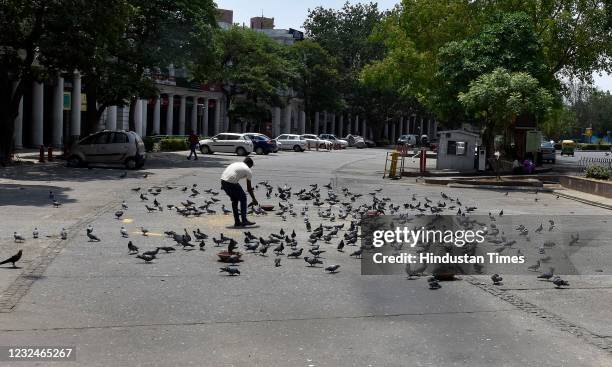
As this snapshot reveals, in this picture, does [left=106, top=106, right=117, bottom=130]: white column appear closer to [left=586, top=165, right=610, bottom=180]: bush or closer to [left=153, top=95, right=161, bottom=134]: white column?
[left=153, top=95, right=161, bottom=134]: white column

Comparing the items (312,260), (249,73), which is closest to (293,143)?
(249,73)

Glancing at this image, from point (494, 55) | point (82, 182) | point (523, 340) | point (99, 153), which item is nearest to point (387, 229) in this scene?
point (523, 340)

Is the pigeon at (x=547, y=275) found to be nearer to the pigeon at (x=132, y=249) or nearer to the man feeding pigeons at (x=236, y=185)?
the pigeon at (x=132, y=249)

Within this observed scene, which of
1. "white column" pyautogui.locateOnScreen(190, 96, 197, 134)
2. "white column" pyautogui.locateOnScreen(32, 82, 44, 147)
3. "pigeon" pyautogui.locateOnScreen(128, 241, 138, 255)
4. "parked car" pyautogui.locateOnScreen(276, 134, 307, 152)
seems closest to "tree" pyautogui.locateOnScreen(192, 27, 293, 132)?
"white column" pyautogui.locateOnScreen(190, 96, 197, 134)

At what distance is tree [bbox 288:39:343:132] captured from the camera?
82062mm

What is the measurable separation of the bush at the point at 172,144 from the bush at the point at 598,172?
3207cm

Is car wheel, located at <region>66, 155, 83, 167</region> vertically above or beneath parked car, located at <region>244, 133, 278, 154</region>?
beneath

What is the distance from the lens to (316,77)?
83.2m

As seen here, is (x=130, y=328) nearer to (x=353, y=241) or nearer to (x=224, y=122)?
(x=353, y=241)

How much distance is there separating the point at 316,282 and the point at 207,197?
38.5 feet

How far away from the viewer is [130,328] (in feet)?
23.8

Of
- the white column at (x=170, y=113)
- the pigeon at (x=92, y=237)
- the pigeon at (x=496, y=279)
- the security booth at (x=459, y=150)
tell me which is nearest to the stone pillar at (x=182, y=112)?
the white column at (x=170, y=113)

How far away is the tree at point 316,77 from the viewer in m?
82.1

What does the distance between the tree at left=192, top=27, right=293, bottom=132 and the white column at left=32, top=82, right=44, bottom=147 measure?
722 inches
